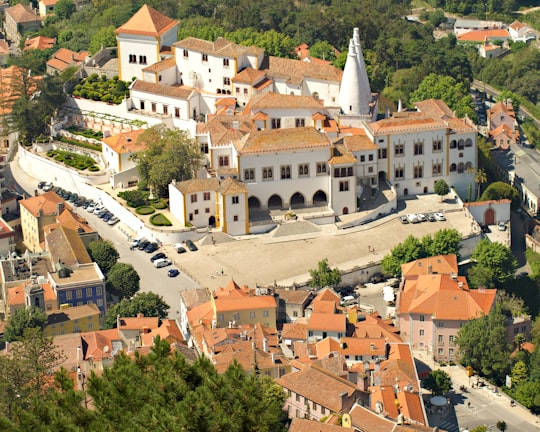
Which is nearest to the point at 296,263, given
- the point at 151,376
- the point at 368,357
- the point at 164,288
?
the point at 164,288

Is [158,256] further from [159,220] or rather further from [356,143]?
[356,143]

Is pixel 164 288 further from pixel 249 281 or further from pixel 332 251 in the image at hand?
pixel 332 251

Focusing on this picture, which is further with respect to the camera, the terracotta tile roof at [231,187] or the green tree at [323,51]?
the green tree at [323,51]

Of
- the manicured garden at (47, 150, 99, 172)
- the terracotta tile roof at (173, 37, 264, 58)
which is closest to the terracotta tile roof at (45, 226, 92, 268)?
the manicured garden at (47, 150, 99, 172)

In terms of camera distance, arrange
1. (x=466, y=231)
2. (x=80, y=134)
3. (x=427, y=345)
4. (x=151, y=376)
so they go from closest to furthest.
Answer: (x=151, y=376), (x=427, y=345), (x=466, y=231), (x=80, y=134)

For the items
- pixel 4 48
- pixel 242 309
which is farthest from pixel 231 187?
pixel 4 48

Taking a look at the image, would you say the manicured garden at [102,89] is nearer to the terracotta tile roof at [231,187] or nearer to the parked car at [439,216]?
the terracotta tile roof at [231,187]

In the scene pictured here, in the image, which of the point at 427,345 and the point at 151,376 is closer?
the point at 151,376

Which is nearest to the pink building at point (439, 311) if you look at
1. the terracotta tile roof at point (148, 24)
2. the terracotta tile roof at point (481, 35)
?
the terracotta tile roof at point (148, 24)
